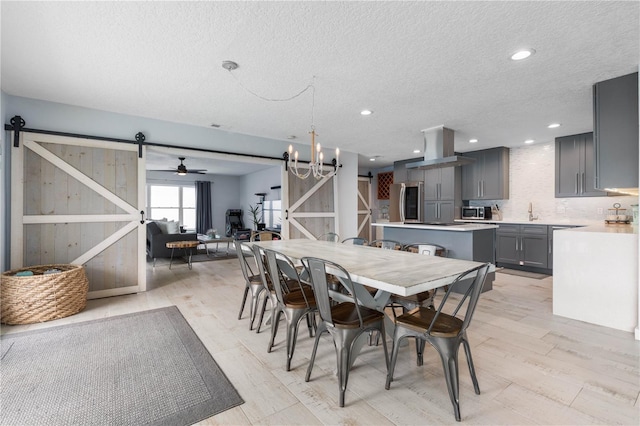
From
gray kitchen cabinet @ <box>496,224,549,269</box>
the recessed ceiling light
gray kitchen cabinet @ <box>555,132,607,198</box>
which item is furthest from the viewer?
gray kitchen cabinet @ <box>496,224,549,269</box>

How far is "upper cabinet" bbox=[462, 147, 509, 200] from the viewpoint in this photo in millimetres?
6160

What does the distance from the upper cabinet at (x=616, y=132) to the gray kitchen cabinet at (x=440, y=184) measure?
348cm

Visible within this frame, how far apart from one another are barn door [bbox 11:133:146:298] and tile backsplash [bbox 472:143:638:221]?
6856 millimetres

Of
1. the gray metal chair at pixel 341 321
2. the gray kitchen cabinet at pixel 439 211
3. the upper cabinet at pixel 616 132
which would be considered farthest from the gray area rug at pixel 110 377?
the gray kitchen cabinet at pixel 439 211

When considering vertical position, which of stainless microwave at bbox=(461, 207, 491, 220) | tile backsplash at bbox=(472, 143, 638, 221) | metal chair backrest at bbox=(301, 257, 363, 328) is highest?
tile backsplash at bbox=(472, 143, 638, 221)

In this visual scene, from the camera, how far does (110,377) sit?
206 cm

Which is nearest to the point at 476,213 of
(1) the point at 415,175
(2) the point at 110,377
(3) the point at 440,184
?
(3) the point at 440,184

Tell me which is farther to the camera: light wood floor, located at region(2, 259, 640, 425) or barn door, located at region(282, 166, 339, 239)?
barn door, located at region(282, 166, 339, 239)

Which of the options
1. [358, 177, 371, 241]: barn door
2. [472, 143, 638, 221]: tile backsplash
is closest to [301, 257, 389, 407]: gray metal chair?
[472, 143, 638, 221]: tile backsplash

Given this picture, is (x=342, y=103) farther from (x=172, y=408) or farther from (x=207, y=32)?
(x=172, y=408)

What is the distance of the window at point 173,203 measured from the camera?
397 inches

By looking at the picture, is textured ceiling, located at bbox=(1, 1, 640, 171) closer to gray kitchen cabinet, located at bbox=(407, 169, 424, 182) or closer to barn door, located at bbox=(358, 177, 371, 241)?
gray kitchen cabinet, located at bbox=(407, 169, 424, 182)

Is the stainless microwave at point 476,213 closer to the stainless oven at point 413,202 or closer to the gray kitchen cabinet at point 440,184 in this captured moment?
the gray kitchen cabinet at point 440,184

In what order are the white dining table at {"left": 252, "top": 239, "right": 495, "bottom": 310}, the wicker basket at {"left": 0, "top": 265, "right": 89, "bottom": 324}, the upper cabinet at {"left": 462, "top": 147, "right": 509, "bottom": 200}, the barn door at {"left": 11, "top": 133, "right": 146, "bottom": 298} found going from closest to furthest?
the white dining table at {"left": 252, "top": 239, "right": 495, "bottom": 310} → the wicker basket at {"left": 0, "top": 265, "right": 89, "bottom": 324} → the barn door at {"left": 11, "top": 133, "right": 146, "bottom": 298} → the upper cabinet at {"left": 462, "top": 147, "right": 509, "bottom": 200}
